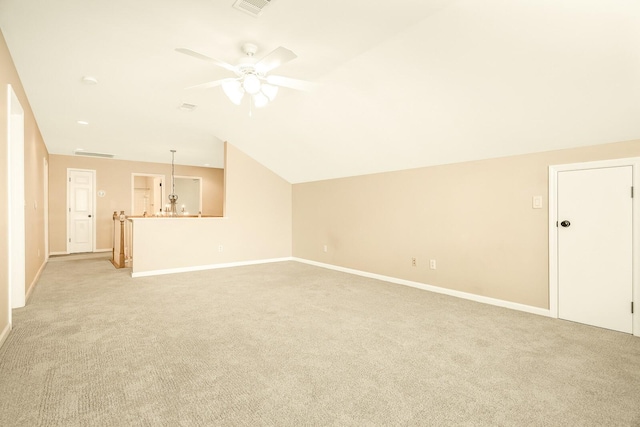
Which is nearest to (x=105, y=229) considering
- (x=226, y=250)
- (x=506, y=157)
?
(x=226, y=250)

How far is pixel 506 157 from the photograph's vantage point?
3.56 meters

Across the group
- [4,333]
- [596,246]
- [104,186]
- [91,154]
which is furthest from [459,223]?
[104,186]

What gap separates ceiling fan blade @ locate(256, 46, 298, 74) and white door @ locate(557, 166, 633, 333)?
2.94m

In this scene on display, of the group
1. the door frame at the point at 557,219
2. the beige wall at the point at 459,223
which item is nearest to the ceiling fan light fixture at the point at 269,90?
the beige wall at the point at 459,223

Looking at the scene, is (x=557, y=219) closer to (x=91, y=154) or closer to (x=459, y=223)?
(x=459, y=223)

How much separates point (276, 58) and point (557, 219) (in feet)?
10.4

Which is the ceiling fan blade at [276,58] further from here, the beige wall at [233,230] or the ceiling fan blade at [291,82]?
the beige wall at [233,230]

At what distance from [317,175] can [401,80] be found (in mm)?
3240

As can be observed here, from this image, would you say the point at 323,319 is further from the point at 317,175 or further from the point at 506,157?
the point at 317,175

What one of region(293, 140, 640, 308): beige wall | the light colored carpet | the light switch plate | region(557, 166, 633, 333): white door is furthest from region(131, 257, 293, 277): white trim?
region(557, 166, 633, 333): white door

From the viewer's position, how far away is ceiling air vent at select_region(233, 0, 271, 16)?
7.38ft

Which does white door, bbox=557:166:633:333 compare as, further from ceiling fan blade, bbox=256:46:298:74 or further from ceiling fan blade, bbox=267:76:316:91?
ceiling fan blade, bbox=256:46:298:74

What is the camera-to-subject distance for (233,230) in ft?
20.6

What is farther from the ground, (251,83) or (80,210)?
(251,83)
